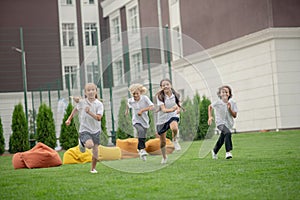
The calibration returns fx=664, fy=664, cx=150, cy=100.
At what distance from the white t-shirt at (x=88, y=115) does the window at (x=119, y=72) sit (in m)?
15.2

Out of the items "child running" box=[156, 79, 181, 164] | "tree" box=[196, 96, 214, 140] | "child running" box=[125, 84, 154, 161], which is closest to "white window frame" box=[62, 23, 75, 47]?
"tree" box=[196, 96, 214, 140]

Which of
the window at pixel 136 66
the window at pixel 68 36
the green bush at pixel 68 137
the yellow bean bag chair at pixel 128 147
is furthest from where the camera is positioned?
the window at pixel 68 36

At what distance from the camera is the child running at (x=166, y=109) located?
1233 centimetres

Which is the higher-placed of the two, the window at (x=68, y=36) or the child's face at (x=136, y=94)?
the window at (x=68, y=36)

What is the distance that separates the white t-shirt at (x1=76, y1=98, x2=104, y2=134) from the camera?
11219 millimetres

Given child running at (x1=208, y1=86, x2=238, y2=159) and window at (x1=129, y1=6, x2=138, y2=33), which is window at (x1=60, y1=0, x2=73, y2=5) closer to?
window at (x1=129, y1=6, x2=138, y2=33)

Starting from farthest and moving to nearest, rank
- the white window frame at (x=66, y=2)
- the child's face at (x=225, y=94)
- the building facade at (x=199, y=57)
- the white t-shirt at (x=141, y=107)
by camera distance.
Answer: the white window frame at (x=66, y=2)
the building facade at (x=199, y=57)
the child's face at (x=225, y=94)
the white t-shirt at (x=141, y=107)

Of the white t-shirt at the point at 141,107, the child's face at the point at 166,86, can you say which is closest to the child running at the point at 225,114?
the white t-shirt at the point at 141,107

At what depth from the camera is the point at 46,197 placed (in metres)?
8.24

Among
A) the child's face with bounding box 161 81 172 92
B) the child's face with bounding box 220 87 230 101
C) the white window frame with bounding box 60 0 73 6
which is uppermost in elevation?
the white window frame with bounding box 60 0 73 6

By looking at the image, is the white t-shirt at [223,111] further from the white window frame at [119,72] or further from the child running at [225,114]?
the white window frame at [119,72]

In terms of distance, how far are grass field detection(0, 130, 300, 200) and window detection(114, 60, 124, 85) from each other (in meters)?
14.8

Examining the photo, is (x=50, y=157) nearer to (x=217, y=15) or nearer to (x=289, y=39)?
(x=289, y=39)

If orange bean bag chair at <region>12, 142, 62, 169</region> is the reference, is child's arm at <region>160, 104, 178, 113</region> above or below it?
above
